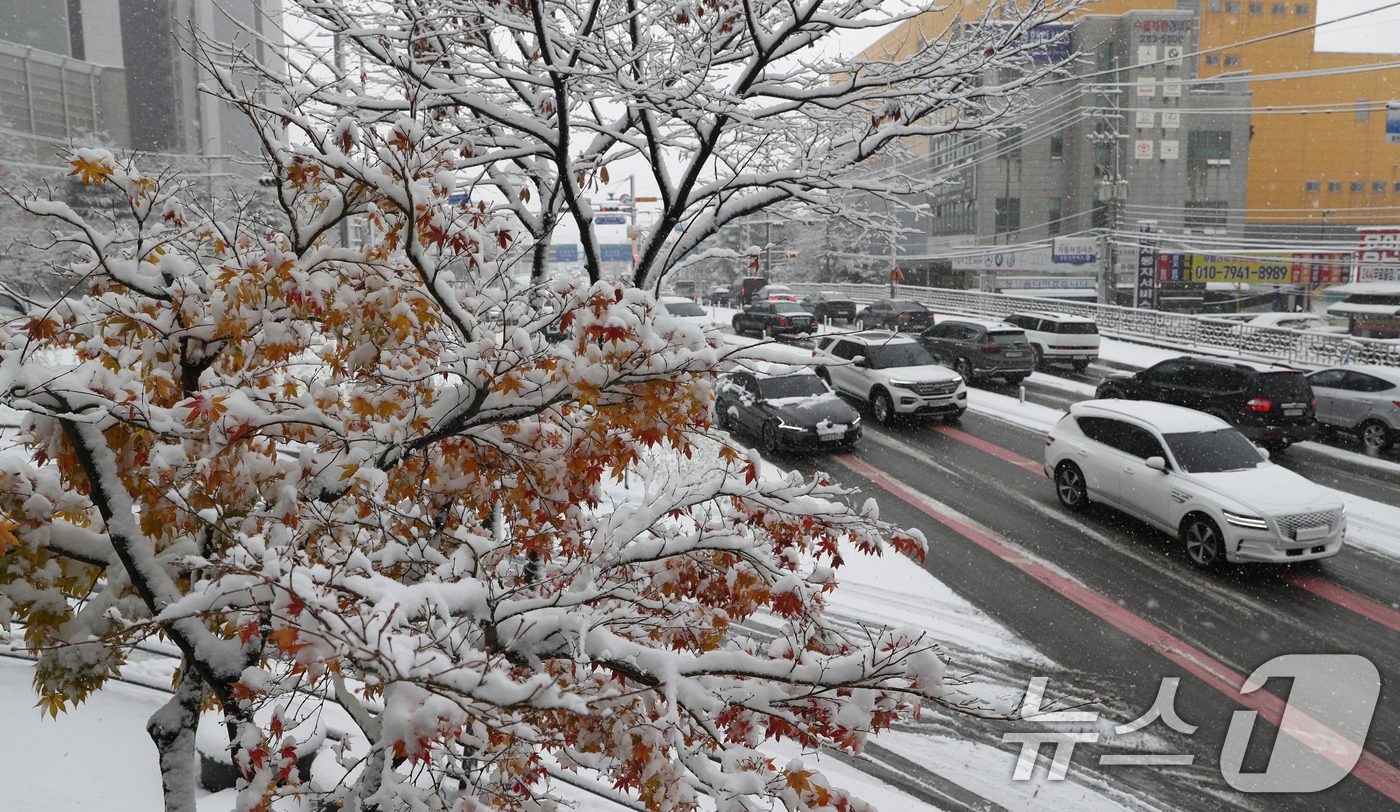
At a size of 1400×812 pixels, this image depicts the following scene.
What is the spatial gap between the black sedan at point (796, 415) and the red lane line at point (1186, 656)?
312 centimetres

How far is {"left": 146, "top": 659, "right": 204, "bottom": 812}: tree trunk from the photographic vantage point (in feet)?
10.7

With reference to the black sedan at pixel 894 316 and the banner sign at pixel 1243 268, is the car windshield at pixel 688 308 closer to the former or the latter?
the black sedan at pixel 894 316

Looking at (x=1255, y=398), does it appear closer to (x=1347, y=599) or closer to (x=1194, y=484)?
(x=1194, y=484)

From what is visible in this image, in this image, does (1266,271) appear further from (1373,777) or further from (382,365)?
(382,365)

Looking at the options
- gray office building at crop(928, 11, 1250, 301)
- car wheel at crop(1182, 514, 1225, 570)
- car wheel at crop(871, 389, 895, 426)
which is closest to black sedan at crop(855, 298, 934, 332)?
car wheel at crop(871, 389, 895, 426)

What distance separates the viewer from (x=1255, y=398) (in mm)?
15266

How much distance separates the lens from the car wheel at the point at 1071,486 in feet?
41.0

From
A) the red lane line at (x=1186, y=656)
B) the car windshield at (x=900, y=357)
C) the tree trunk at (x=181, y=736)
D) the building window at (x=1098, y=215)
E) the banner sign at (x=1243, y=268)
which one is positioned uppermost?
the building window at (x=1098, y=215)

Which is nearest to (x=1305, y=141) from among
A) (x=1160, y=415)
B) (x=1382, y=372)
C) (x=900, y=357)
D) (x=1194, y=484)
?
(x=1382, y=372)

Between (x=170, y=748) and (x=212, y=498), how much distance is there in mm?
1226

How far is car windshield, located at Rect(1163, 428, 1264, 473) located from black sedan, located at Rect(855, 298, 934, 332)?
1968 cm

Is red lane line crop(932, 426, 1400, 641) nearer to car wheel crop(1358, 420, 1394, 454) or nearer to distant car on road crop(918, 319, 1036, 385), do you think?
car wheel crop(1358, 420, 1394, 454)

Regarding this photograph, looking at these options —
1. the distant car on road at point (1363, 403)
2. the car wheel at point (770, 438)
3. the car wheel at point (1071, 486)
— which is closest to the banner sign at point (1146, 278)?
the distant car on road at point (1363, 403)

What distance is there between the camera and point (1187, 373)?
1664 cm
